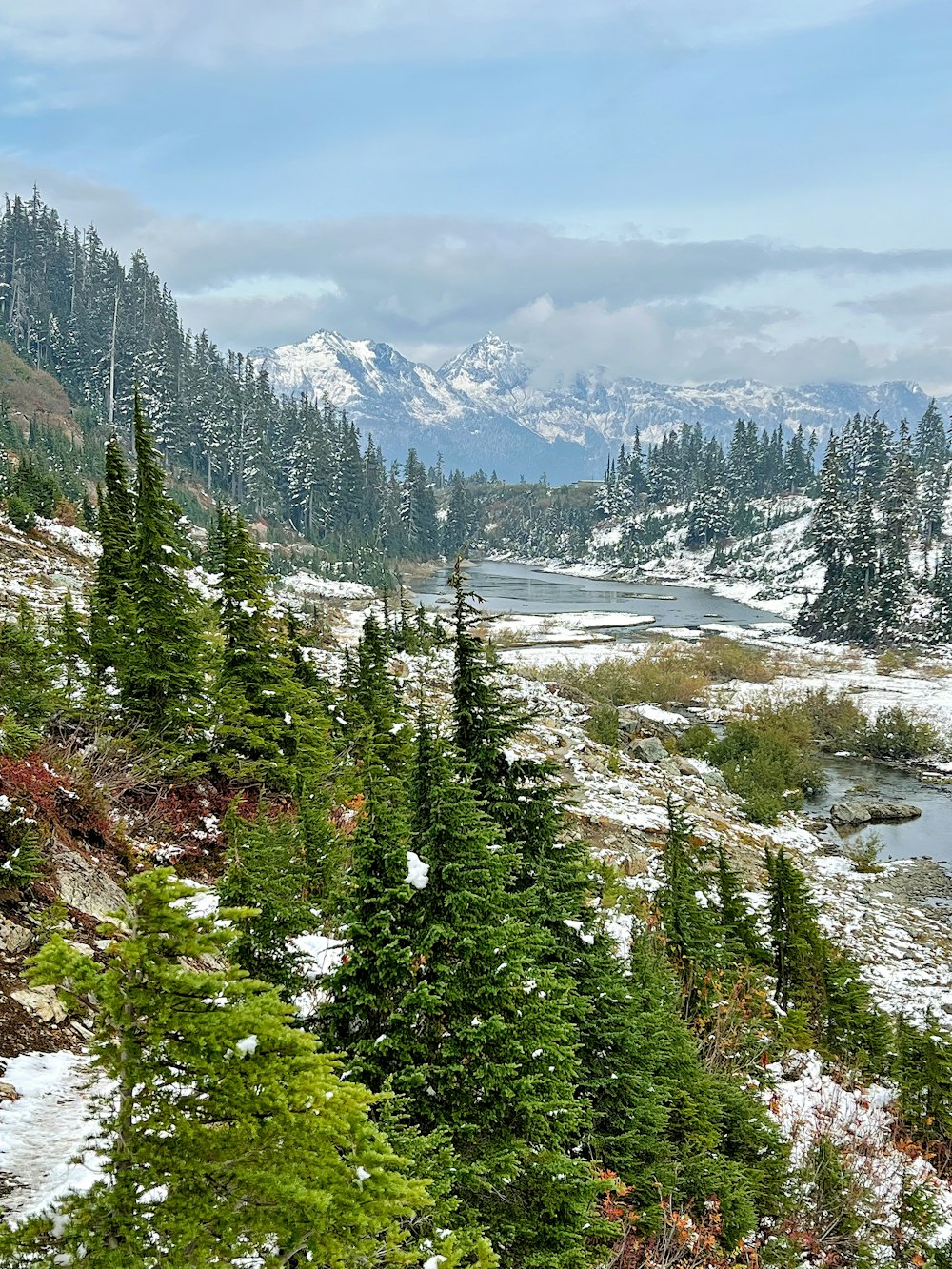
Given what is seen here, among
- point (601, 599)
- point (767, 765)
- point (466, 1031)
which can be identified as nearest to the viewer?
point (466, 1031)

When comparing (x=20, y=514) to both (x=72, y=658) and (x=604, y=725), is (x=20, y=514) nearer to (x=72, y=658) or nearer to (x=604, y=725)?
(x=72, y=658)

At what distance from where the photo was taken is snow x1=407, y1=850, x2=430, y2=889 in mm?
6141

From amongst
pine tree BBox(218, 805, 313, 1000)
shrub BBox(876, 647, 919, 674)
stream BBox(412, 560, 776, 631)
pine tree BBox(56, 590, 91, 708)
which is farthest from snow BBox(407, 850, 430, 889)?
stream BBox(412, 560, 776, 631)

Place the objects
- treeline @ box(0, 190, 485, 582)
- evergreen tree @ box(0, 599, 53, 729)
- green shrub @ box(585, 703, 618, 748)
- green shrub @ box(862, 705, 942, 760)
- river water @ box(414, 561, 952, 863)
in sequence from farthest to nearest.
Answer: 1. treeline @ box(0, 190, 485, 582)
2. green shrub @ box(862, 705, 942, 760)
3. green shrub @ box(585, 703, 618, 748)
4. river water @ box(414, 561, 952, 863)
5. evergreen tree @ box(0, 599, 53, 729)

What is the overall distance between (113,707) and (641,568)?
4913 inches

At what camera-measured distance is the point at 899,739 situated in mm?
36875

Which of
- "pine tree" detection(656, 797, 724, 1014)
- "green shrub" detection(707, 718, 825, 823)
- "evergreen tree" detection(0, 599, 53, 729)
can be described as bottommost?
"green shrub" detection(707, 718, 825, 823)

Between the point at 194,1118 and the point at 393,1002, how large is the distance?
312cm

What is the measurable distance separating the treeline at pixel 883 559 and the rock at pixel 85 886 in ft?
229

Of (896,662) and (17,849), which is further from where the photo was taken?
(896,662)

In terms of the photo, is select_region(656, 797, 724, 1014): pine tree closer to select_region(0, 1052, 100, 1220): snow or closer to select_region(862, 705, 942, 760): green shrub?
select_region(0, 1052, 100, 1220): snow

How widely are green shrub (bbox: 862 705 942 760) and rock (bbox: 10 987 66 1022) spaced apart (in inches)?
1529

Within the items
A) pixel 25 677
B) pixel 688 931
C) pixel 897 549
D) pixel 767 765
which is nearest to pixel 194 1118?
pixel 25 677

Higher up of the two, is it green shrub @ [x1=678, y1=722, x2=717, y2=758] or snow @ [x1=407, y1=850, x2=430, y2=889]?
snow @ [x1=407, y1=850, x2=430, y2=889]
